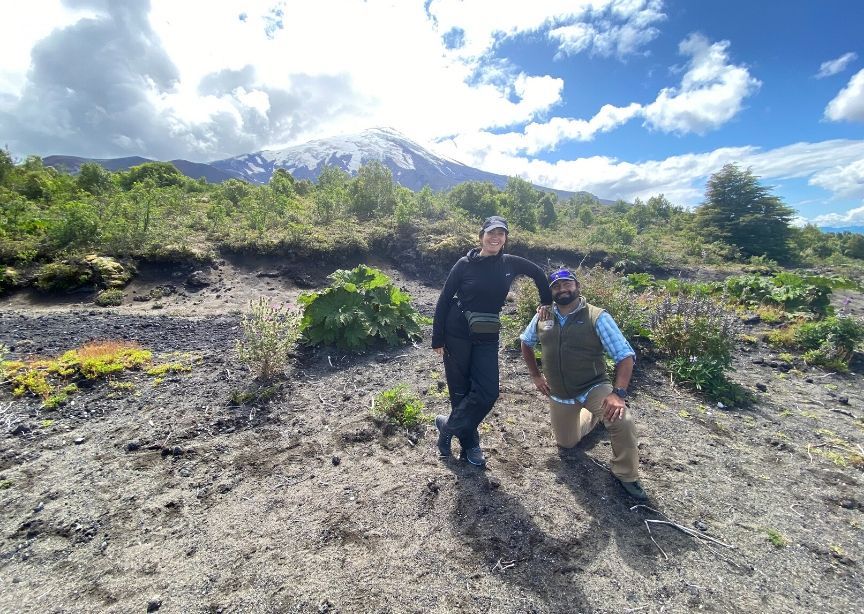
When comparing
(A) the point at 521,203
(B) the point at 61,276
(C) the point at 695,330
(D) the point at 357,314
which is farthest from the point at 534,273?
(A) the point at 521,203

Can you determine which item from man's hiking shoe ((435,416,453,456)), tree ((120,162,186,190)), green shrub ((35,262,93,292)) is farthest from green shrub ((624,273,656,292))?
tree ((120,162,186,190))

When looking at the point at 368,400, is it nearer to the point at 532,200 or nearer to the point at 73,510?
the point at 73,510

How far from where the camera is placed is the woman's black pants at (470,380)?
129 inches

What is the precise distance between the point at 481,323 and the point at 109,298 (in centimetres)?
966

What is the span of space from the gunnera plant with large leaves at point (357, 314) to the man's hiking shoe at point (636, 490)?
4.05 metres

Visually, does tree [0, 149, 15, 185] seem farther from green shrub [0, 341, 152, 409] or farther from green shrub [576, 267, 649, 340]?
green shrub [576, 267, 649, 340]

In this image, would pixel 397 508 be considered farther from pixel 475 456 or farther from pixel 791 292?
pixel 791 292

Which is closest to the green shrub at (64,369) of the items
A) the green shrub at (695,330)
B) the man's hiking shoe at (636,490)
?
the man's hiking shoe at (636,490)

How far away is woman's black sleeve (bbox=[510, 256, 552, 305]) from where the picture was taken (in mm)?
3426

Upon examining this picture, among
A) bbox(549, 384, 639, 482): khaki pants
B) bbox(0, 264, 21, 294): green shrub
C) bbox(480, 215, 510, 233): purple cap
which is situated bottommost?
bbox(0, 264, 21, 294): green shrub

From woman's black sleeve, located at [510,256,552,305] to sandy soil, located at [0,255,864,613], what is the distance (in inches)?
59.4

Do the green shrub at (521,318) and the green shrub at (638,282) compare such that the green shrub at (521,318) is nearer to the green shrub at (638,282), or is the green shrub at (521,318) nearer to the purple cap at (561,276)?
the purple cap at (561,276)

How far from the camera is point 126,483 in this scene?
3162 millimetres

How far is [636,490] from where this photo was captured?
3.07 meters
